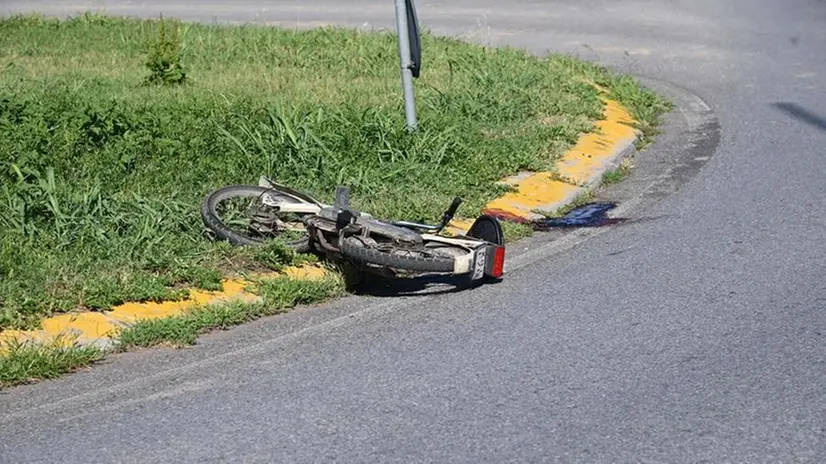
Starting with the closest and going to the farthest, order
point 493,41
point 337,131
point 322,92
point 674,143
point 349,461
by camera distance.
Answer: point 349,461
point 337,131
point 674,143
point 322,92
point 493,41

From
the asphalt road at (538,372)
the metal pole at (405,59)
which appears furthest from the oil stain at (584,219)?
the metal pole at (405,59)

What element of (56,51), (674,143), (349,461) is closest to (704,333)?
(349,461)

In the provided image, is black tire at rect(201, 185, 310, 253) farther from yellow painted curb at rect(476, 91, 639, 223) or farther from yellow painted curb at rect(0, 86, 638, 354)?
yellow painted curb at rect(476, 91, 639, 223)

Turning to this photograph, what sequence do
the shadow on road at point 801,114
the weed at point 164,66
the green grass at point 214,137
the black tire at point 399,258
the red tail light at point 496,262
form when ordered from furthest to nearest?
1. the weed at point 164,66
2. the shadow on road at point 801,114
3. the green grass at point 214,137
4. the red tail light at point 496,262
5. the black tire at point 399,258

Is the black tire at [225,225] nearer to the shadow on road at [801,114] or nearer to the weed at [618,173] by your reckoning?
the weed at [618,173]

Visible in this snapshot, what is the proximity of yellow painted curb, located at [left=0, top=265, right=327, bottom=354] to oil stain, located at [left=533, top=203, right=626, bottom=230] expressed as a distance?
2.40 meters

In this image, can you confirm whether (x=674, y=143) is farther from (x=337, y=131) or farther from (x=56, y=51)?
(x=56, y=51)

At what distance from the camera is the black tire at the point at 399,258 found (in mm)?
6840

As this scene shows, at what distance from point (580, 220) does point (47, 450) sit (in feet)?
15.1

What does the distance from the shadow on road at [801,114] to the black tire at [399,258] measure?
589cm

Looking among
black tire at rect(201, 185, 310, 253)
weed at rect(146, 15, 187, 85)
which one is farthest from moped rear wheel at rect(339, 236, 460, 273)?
weed at rect(146, 15, 187, 85)

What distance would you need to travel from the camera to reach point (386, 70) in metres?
→ 13.7

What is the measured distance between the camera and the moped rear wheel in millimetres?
6840

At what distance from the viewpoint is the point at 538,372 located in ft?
19.4
